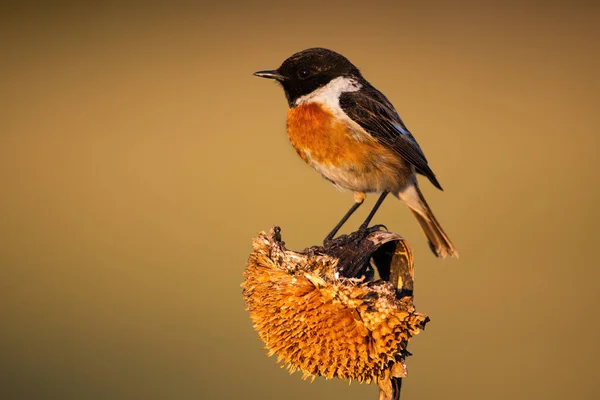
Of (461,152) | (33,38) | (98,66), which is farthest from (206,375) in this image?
(33,38)

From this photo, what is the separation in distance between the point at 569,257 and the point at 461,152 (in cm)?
163

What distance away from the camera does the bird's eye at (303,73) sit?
3656mm

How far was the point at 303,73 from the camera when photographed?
3.68 metres

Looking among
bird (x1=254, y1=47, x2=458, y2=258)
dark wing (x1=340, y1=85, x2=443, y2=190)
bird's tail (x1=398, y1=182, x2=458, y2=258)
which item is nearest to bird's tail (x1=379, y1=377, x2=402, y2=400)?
bird (x1=254, y1=47, x2=458, y2=258)

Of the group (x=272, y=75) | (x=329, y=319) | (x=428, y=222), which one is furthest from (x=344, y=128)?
(x=329, y=319)

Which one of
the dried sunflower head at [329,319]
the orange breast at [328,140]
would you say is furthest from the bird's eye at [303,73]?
the dried sunflower head at [329,319]

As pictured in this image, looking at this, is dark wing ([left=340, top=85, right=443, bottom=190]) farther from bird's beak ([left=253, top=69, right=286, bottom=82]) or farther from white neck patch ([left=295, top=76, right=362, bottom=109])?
bird's beak ([left=253, top=69, right=286, bottom=82])

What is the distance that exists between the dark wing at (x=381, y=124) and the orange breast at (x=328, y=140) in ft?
0.18

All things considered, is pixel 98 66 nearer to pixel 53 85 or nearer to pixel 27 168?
pixel 53 85

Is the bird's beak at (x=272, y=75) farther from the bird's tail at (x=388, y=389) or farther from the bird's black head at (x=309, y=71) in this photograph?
the bird's tail at (x=388, y=389)

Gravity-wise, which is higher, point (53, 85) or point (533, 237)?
point (53, 85)

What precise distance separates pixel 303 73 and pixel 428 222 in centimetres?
113

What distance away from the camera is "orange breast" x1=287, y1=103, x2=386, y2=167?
12.2 feet

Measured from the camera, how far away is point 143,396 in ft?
18.3
